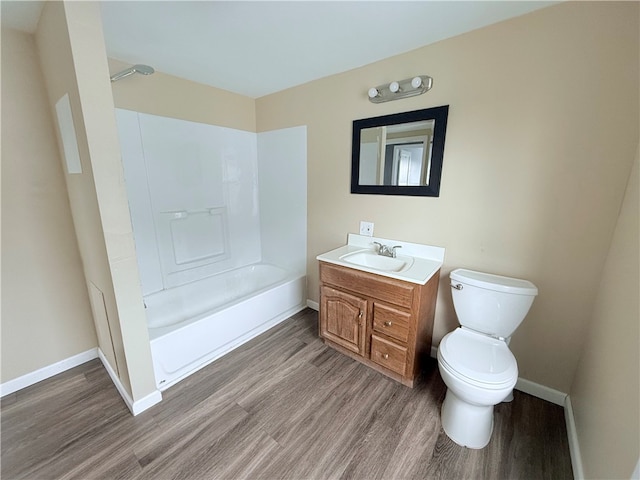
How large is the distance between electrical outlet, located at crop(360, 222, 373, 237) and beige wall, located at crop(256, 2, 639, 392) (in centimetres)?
22

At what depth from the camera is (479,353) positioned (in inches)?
56.4

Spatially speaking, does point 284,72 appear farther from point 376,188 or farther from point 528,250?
point 528,250

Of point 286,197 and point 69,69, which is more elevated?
point 69,69

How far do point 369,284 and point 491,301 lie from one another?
0.71 meters

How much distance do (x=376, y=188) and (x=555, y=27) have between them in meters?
1.26

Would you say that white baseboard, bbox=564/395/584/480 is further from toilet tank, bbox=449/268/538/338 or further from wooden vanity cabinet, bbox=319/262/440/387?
wooden vanity cabinet, bbox=319/262/440/387

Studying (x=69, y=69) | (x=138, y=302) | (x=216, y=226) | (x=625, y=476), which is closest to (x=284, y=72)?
(x=69, y=69)

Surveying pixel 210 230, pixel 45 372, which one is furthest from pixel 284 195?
pixel 45 372

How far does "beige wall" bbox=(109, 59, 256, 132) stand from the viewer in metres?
1.99

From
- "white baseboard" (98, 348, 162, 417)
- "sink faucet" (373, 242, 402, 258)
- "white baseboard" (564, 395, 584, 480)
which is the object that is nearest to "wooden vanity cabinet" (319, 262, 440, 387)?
"sink faucet" (373, 242, 402, 258)

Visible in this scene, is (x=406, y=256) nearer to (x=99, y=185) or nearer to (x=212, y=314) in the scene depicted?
(x=212, y=314)

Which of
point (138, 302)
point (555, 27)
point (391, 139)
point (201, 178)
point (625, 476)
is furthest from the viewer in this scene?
point (201, 178)

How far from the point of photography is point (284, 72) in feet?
6.96

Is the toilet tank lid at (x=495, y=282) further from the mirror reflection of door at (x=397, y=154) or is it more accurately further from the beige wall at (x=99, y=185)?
the beige wall at (x=99, y=185)
